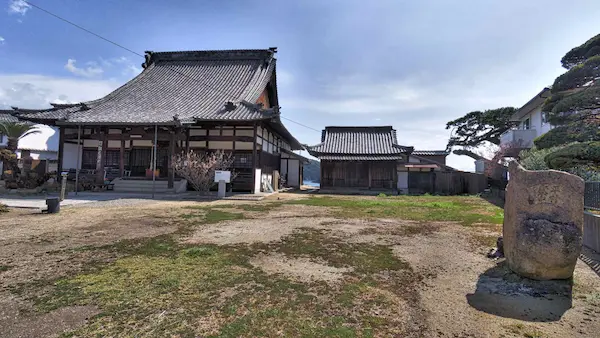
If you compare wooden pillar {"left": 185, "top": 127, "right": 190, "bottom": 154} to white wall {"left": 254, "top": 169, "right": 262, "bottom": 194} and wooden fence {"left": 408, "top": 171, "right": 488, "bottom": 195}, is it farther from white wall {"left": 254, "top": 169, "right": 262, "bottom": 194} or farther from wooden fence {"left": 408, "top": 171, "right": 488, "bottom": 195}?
wooden fence {"left": 408, "top": 171, "right": 488, "bottom": 195}

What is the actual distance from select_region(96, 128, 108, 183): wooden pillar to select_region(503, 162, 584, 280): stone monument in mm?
19699

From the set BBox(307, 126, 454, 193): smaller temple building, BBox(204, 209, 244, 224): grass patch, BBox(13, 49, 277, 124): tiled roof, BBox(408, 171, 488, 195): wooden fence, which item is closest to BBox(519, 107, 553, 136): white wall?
BBox(408, 171, 488, 195): wooden fence

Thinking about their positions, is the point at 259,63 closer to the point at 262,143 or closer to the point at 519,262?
the point at 262,143

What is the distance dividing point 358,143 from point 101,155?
63.0 ft

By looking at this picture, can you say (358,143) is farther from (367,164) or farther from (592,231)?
(592,231)

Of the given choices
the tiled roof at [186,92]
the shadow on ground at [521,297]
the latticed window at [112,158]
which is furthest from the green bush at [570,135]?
the latticed window at [112,158]

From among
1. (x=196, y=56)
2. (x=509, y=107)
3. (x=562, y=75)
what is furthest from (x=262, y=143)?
(x=509, y=107)

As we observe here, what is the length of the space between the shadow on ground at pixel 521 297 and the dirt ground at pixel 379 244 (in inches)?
0.5

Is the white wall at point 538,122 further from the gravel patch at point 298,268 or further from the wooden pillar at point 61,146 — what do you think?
the wooden pillar at point 61,146

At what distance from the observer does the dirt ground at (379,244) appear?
292 centimetres

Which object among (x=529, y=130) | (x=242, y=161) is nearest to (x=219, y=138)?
(x=242, y=161)

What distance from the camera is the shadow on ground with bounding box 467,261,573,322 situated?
3225 mm

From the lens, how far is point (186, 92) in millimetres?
21875

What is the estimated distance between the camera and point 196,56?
2556cm
